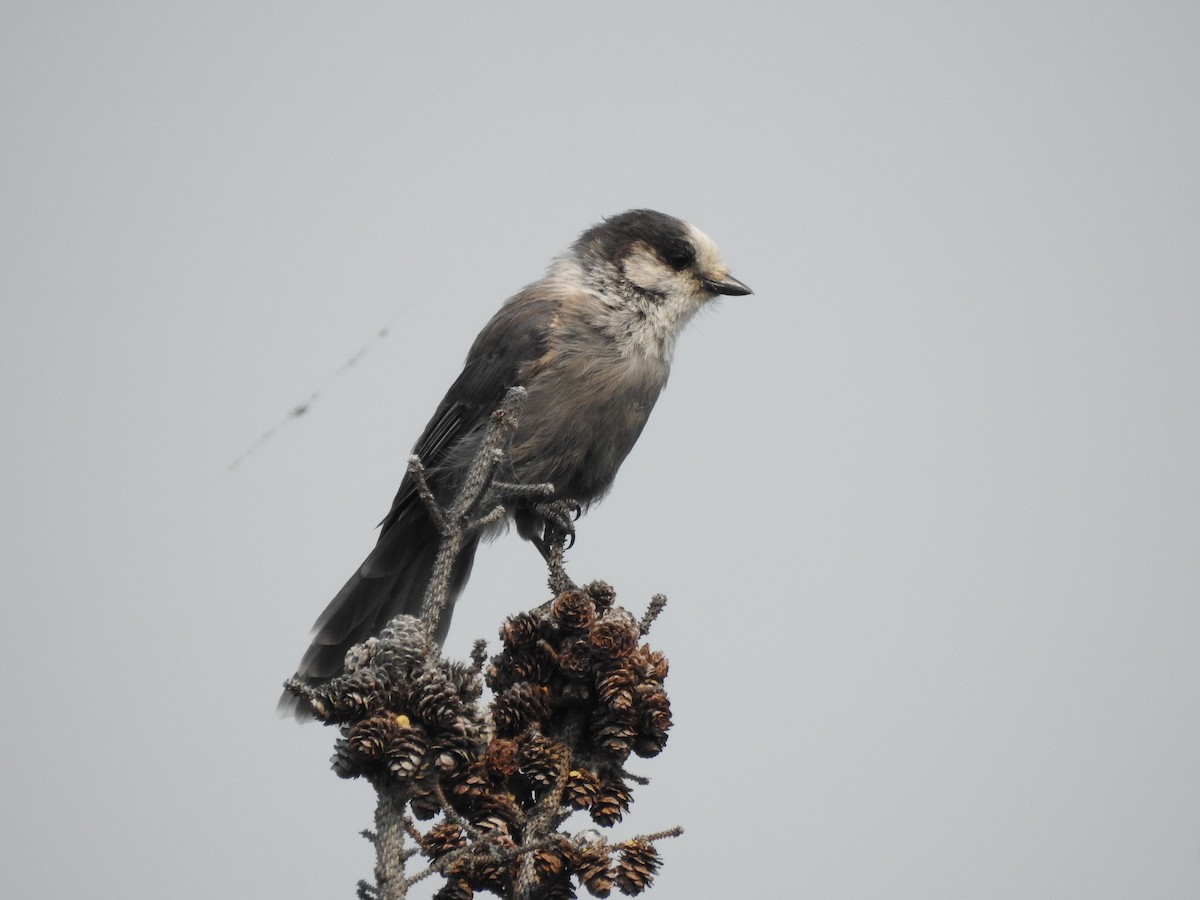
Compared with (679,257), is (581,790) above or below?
below

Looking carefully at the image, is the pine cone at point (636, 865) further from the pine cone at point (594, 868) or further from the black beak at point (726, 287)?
the black beak at point (726, 287)

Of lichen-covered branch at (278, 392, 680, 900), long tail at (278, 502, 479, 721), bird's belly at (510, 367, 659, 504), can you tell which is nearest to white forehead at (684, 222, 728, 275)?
bird's belly at (510, 367, 659, 504)

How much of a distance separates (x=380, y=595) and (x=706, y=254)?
171 centimetres

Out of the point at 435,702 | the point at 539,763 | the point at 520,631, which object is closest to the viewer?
the point at 435,702

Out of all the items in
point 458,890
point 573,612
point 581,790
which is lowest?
point 458,890

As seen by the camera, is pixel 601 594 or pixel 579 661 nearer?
pixel 579 661

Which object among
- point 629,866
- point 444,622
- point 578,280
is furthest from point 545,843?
point 578,280

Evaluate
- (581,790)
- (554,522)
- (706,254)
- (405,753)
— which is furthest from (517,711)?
(706,254)

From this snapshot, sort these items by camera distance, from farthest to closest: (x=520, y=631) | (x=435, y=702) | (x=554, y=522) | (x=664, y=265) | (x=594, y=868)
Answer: (x=664, y=265), (x=554, y=522), (x=520, y=631), (x=435, y=702), (x=594, y=868)

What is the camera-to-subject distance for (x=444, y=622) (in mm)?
4480

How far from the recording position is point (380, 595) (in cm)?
446

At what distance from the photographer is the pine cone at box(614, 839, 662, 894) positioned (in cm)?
241

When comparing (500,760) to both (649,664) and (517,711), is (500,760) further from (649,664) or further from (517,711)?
(649,664)

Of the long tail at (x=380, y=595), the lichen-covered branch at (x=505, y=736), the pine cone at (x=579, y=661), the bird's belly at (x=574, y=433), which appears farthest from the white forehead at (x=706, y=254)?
the pine cone at (x=579, y=661)
